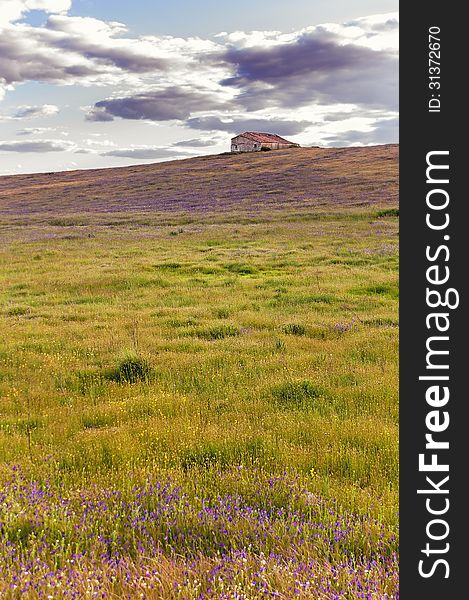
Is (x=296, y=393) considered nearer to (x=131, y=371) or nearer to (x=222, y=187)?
(x=131, y=371)

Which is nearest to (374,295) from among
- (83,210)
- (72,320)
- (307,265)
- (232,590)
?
(307,265)

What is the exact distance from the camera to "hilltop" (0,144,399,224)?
53719mm

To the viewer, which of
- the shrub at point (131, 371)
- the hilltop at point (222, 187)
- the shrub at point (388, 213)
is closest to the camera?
the shrub at point (131, 371)

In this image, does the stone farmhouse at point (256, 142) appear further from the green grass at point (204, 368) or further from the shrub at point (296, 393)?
the shrub at point (296, 393)

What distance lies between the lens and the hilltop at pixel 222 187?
53.7 meters

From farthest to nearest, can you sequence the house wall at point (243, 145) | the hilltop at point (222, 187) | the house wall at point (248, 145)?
the house wall at point (243, 145) → the house wall at point (248, 145) → the hilltop at point (222, 187)

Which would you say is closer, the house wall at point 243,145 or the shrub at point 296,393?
the shrub at point 296,393

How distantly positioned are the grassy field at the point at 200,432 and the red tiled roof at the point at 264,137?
320 feet

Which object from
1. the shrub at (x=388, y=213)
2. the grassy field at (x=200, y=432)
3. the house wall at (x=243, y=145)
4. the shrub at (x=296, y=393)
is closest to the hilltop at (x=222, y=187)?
the shrub at (x=388, y=213)

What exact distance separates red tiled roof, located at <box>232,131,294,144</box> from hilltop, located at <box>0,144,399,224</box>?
8.85 m

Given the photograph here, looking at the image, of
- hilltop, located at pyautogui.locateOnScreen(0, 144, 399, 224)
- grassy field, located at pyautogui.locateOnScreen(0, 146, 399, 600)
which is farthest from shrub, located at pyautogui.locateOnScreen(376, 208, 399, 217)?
grassy field, located at pyautogui.locateOnScreen(0, 146, 399, 600)

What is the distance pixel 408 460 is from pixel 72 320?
40.7 ft

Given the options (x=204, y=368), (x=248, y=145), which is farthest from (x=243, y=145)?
(x=204, y=368)

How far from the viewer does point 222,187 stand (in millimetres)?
70062
